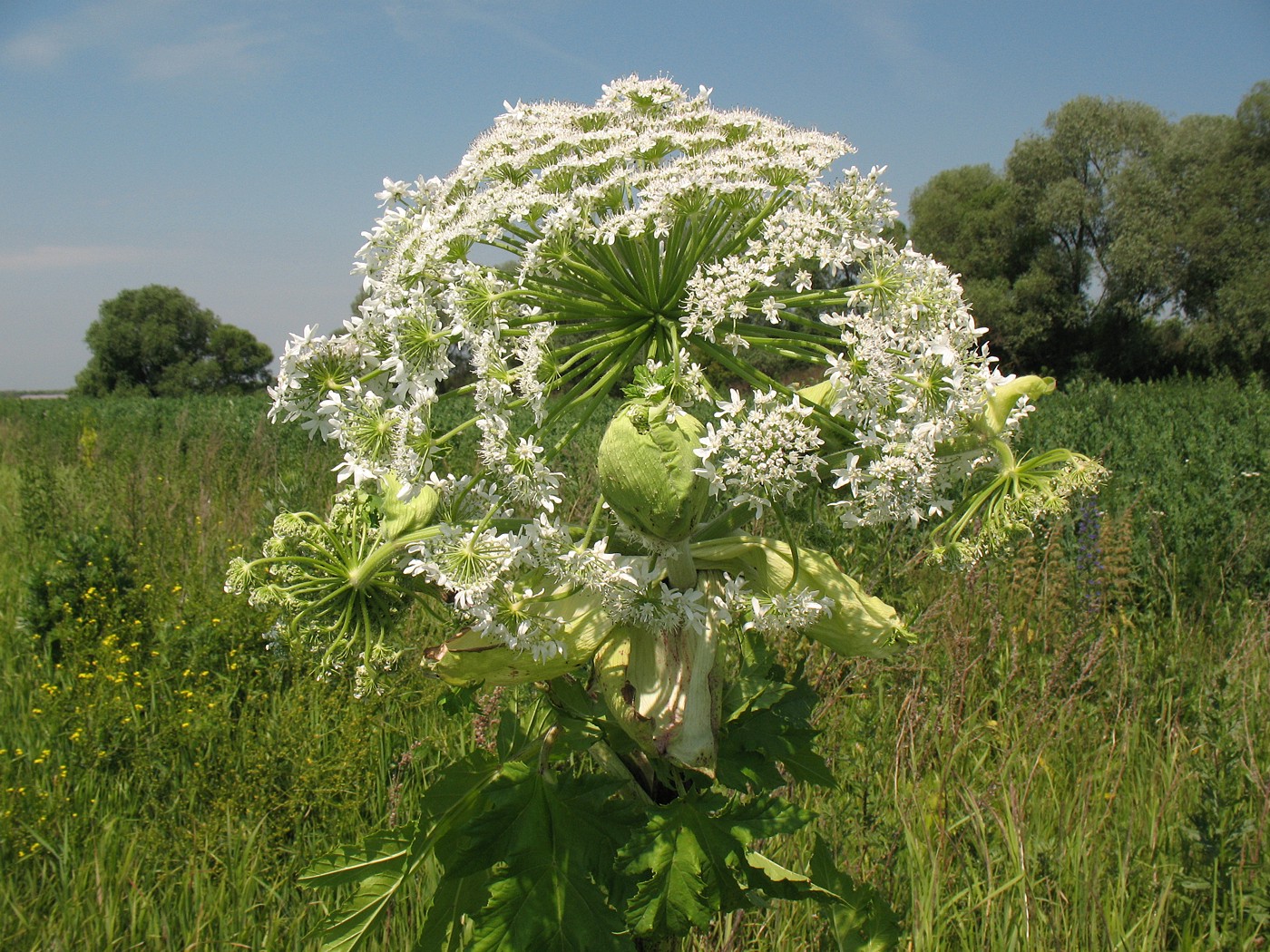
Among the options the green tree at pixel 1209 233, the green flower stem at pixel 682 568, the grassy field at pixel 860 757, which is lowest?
the grassy field at pixel 860 757

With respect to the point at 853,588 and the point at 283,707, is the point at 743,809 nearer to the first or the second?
the point at 853,588

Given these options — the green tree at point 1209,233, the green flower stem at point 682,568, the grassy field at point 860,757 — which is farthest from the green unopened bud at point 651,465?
the green tree at point 1209,233

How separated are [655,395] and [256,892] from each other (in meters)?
2.88

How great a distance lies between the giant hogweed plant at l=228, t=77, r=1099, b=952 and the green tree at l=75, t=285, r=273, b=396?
97.1 meters

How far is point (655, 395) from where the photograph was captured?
1338 millimetres

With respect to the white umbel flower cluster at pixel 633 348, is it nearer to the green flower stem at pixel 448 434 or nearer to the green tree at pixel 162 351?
the green flower stem at pixel 448 434

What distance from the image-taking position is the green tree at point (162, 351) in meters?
90.9

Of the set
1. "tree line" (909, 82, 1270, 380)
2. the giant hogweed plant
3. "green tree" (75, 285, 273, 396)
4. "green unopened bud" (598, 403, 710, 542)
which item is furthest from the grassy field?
"green tree" (75, 285, 273, 396)

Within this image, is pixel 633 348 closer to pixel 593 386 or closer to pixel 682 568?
pixel 593 386

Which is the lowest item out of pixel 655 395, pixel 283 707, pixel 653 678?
pixel 283 707

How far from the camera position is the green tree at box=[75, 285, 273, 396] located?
298 feet

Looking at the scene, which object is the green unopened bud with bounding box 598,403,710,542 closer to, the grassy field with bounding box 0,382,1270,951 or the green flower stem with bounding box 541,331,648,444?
the green flower stem with bounding box 541,331,648,444

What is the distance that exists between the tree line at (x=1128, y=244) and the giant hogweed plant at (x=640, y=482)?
36.6 metres

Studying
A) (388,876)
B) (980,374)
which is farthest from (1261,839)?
(388,876)
